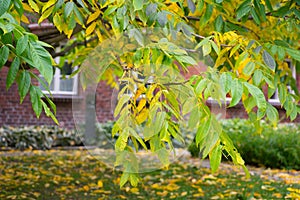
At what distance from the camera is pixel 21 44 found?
1.94m

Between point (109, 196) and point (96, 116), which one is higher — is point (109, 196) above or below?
below

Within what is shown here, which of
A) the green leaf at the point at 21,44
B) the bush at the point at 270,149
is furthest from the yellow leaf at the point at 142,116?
the bush at the point at 270,149

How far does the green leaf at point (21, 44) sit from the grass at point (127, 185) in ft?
11.2

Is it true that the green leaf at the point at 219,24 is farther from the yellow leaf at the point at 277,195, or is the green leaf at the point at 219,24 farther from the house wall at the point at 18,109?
the house wall at the point at 18,109

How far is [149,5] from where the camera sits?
2.46m

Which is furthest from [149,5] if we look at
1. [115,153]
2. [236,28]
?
[236,28]

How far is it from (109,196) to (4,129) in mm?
6642

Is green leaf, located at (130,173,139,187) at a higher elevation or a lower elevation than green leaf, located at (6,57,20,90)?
lower

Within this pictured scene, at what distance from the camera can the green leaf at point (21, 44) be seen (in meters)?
1.91

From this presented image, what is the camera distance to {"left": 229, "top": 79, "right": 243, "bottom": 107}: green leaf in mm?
1946

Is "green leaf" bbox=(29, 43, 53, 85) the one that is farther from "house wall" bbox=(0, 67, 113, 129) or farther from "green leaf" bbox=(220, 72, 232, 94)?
"house wall" bbox=(0, 67, 113, 129)

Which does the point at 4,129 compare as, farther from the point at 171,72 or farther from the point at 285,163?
the point at 171,72

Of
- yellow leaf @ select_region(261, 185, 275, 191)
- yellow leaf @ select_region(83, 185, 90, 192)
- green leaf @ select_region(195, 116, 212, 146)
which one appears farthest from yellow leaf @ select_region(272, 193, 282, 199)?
green leaf @ select_region(195, 116, 212, 146)

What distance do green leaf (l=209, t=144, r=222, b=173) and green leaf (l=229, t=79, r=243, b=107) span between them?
0.74ft
